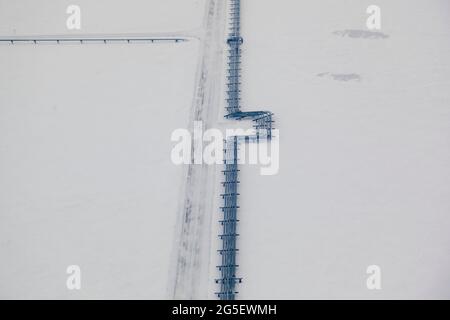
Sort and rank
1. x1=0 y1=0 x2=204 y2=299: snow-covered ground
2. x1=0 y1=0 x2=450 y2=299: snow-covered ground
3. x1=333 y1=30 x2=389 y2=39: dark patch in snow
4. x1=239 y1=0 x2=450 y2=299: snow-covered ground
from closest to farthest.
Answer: x1=239 y1=0 x2=450 y2=299: snow-covered ground < x1=0 y1=0 x2=450 y2=299: snow-covered ground < x1=0 y1=0 x2=204 y2=299: snow-covered ground < x1=333 y1=30 x2=389 y2=39: dark patch in snow

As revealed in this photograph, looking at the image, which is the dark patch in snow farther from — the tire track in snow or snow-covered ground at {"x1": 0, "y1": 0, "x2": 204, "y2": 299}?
snow-covered ground at {"x1": 0, "y1": 0, "x2": 204, "y2": 299}

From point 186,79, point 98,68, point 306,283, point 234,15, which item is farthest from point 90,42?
point 306,283

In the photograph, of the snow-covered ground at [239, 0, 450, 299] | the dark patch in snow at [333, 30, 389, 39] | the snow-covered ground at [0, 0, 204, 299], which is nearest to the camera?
the snow-covered ground at [239, 0, 450, 299]

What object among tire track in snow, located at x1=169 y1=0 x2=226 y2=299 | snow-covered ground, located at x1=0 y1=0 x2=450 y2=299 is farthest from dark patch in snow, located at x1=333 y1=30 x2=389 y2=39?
tire track in snow, located at x1=169 y1=0 x2=226 y2=299

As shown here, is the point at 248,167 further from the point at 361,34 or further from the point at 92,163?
the point at 361,34

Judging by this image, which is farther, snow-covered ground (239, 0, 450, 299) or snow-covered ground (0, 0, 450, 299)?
snow-covered ground (0, 0, 450, 299)

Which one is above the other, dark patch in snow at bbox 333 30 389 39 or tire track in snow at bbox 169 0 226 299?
dark patch in snow at bbox 333 30 389 39

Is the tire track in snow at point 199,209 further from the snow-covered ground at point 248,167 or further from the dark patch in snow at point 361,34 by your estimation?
the dark patch in snow at point 361,34
